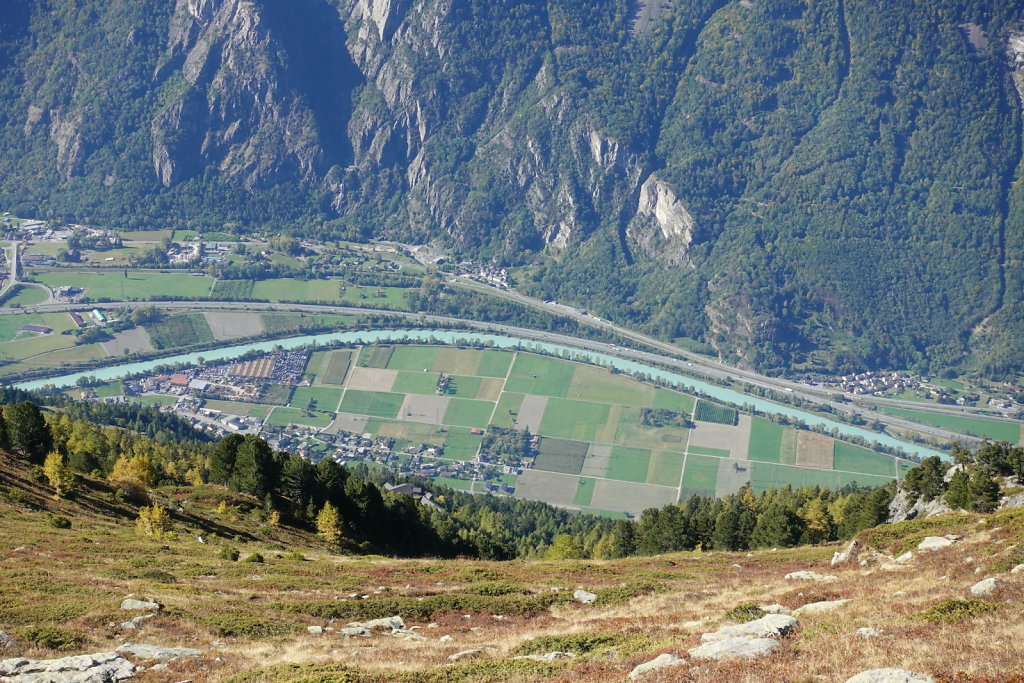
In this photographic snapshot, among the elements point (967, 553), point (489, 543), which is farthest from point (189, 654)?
point (489, 543)

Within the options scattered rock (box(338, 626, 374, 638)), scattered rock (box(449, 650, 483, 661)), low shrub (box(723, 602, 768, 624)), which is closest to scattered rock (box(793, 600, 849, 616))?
low shrub (box(723, 602, 768, 624))

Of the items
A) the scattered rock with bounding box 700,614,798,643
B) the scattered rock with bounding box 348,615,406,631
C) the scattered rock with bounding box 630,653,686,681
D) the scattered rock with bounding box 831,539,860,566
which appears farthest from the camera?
the scattered rock with bounding box 831,539,860,566

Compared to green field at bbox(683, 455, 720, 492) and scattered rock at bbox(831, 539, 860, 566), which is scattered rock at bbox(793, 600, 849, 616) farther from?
green field at bbox(683, 455, 720, 492)

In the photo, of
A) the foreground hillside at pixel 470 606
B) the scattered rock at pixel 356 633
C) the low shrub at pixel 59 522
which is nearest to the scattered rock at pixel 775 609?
the foreground hillside at pixel 470 606

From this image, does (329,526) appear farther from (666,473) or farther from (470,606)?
(666,473)

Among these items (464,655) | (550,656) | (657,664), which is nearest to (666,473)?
(464,655)
